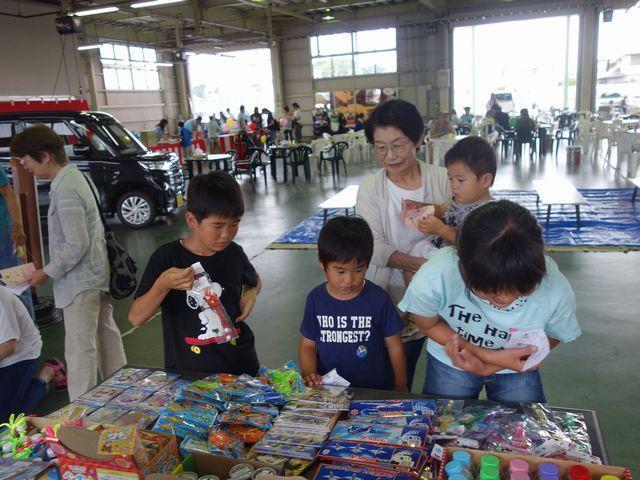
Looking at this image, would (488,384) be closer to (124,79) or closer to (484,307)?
(484,307)

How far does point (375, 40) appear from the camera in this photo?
2077cm

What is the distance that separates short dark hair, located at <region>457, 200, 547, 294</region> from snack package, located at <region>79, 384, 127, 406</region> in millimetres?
1197

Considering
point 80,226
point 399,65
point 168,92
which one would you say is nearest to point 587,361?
point 80,226

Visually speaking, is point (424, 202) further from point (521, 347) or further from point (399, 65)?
point (399, 65)

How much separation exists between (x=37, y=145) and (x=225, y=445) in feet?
6.83

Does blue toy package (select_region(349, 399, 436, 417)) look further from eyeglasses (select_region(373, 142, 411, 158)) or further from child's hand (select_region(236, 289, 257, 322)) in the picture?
eyeglasses (select_region(373, 142, 411, 158))

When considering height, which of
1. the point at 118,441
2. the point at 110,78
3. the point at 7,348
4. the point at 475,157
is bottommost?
the point at 7,348

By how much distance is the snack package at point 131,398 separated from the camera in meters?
1.61

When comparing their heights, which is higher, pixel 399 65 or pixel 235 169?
pixel 399 65

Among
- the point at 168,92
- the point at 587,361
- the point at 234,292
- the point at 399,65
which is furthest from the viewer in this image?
the point at 168,92

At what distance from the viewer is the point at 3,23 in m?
12.1

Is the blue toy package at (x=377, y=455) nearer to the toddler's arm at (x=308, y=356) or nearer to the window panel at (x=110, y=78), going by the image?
the toddler's arm at (x=308, y=356)

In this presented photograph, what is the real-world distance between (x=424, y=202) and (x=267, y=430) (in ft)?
3.83

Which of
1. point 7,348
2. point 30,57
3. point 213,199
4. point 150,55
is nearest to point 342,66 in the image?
point 150,55
